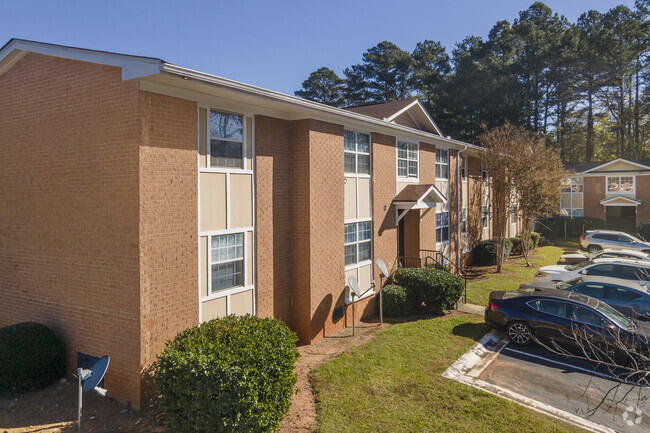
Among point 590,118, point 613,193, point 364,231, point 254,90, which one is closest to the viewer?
point 254,90

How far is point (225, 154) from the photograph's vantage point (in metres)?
9.16

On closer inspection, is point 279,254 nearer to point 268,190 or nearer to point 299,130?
point 268,190

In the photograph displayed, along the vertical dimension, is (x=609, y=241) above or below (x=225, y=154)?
below

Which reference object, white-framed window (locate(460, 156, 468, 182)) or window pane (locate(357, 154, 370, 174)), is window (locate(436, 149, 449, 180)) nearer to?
white-framed window (locate(460, 156, 468, 182))

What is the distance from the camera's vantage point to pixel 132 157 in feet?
24.6

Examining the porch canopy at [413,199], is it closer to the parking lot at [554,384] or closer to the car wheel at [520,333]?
the car wheel at [520,333]

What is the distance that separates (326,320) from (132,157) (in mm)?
6552

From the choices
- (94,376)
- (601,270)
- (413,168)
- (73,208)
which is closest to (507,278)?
(601,270)

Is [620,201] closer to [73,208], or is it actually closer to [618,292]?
[618,292]

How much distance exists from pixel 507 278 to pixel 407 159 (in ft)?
25.1

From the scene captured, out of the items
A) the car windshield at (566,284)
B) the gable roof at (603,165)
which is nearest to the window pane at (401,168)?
the car windshield at (566,284)

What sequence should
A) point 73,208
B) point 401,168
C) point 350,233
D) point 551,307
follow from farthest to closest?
point 401,168
point 350,233
point 551,307
point 73,208

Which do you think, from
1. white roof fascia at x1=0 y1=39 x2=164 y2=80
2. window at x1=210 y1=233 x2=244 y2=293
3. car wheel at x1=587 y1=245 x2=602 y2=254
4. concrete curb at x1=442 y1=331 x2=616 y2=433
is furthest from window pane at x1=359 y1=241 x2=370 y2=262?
car wheel at x1=587 y1=245 x2=602 y2=254

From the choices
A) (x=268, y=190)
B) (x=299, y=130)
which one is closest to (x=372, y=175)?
(x=299, y=130)
